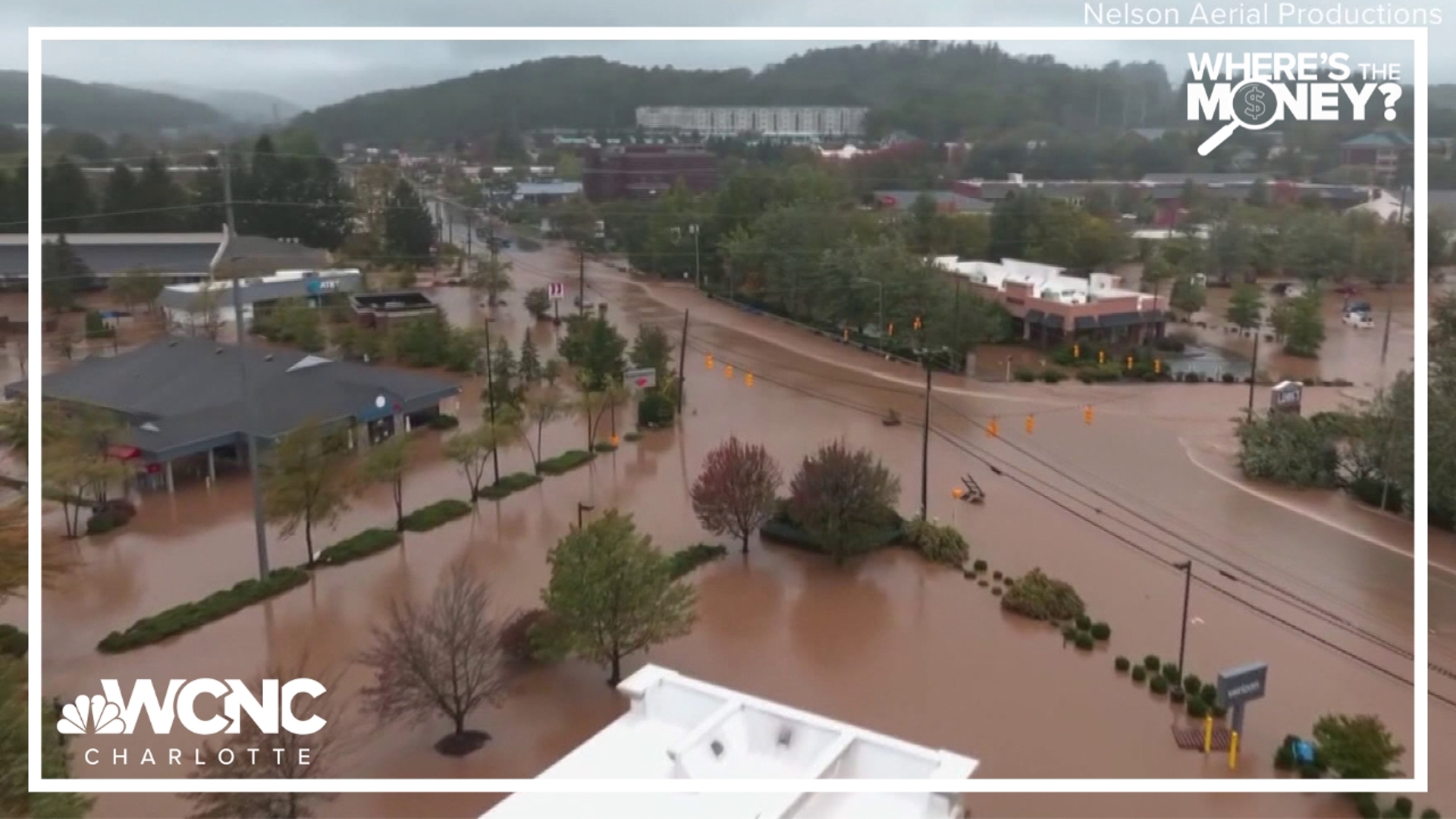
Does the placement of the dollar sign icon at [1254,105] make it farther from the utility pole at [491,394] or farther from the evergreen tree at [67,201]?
the evergreen tree at [67,201]

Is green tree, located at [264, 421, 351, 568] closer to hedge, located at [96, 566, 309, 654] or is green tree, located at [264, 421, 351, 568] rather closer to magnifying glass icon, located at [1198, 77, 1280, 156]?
hedge, located at [96, 566, 309, 654]

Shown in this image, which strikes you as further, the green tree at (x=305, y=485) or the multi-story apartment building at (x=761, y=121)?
the multi-story apartment building at (x=761, y=121)

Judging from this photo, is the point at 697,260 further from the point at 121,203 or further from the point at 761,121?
the point at 121,203

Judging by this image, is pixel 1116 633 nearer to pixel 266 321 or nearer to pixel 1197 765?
pixel 1197 765

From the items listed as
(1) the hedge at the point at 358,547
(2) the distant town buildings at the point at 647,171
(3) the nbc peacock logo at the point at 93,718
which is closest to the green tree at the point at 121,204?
(1) the hedge at the point at 358,547

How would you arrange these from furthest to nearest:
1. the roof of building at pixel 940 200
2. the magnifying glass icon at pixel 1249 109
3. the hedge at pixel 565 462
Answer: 1. the roof of building at pixel 940 200
2. the hedge at pixel 565 462
3. the magnifying glass icon at pixel 1249 109

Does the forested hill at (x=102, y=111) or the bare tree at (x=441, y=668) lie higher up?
the forested hill at (x=102, y=111)

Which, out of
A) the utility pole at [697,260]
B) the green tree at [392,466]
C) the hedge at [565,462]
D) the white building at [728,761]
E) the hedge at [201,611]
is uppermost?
the utility pole at [697,260]
